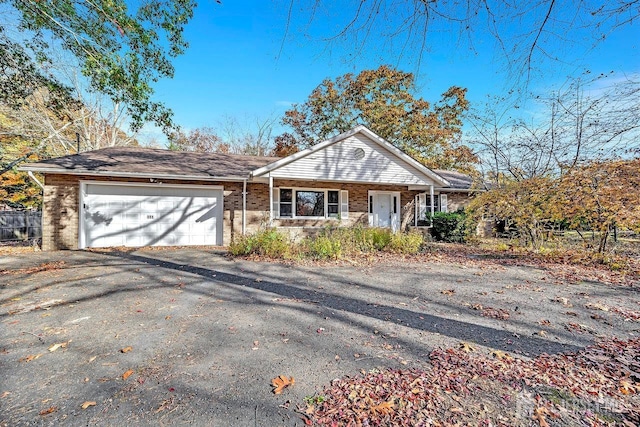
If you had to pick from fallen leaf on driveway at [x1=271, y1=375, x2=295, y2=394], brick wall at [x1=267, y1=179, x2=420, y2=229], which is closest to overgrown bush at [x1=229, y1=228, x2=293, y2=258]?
brick wall at [x1=267, y1=179, x2=420, y2=229]

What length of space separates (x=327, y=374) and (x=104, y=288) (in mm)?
4969

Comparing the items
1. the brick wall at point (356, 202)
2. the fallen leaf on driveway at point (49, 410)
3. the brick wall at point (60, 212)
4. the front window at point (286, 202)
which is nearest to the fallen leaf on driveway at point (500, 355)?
the fallen leaf on driveway at point (49, 410)

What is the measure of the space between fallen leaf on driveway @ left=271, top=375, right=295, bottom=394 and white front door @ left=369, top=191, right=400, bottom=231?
12497 millimetres

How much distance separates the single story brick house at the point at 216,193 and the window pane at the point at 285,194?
0.14 ft

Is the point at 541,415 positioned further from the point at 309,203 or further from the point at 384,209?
the point at 384,209

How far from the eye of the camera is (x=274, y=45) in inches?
110

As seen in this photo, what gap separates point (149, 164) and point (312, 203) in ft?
22.3

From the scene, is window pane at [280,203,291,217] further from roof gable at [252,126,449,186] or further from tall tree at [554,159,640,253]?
tall tree at [554,159,640,253]

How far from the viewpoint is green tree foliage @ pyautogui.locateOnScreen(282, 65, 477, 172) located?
23703 mm

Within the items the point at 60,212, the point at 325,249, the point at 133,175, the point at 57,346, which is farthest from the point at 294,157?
the point at 57,346

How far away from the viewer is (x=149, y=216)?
11234 mm

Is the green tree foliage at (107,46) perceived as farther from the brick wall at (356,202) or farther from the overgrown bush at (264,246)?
the brick wall at (356,202)

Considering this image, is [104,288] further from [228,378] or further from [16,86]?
[16,86]

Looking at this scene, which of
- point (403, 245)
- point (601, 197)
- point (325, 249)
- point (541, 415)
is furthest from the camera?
point (403, 245)
